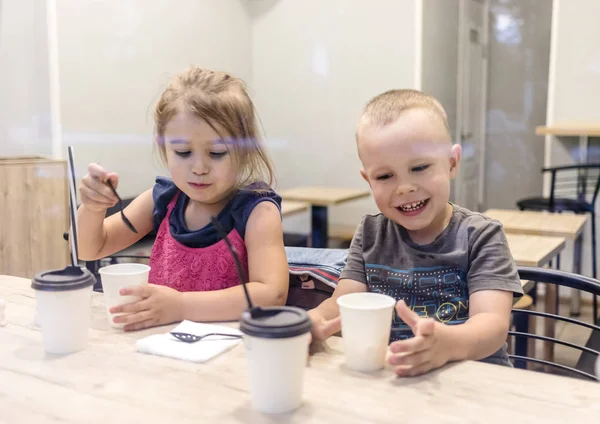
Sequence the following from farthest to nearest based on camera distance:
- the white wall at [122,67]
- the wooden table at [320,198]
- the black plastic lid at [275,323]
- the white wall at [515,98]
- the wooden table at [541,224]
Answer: the white wall at [515,98], the wooden table at [320,198], the white wall at [122,67], the wooden table at [541,224], the black plastic lid at [275,323]

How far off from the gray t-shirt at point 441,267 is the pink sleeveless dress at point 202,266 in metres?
0.21

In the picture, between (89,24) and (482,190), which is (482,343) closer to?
(89,24)

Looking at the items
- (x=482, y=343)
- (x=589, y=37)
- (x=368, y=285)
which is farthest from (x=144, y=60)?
(x=482, y=343)

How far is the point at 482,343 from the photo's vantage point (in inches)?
31.6

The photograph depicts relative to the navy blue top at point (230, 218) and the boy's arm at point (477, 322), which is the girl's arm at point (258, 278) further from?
the boy's arm at point (477, 322)

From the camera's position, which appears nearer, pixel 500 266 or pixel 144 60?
pixel 500 266

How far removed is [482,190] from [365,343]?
5.04 metres

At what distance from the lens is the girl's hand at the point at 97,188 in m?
0.93

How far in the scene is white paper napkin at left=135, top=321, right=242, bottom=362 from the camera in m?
0.78

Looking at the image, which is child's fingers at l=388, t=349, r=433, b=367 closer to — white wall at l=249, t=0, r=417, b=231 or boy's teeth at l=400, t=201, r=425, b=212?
boy's teeth at l=400, t=201, r=425, b=212

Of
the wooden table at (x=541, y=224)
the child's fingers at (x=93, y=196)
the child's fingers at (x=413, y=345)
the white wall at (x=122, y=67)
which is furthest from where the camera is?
the white wall at (x=122, y=67)

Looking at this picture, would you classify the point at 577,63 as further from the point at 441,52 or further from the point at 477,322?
the point at 477,322

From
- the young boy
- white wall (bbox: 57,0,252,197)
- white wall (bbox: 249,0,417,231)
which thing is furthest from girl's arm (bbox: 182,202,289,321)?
white wall (bbox: 249,0,417,231)

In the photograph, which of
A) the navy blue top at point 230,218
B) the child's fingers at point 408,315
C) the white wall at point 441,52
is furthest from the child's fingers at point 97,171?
the white wall at point 441,52
